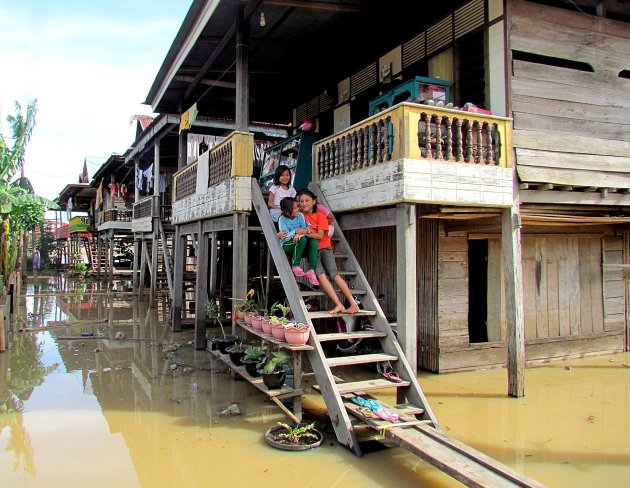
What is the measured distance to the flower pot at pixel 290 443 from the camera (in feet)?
15.9

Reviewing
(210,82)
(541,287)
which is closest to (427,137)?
(541,287)

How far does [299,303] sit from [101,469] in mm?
2634

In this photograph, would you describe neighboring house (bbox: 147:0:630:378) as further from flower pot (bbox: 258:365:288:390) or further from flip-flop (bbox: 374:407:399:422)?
flower pot (bbox: 258:365:288:390)

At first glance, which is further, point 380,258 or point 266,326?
point 380,258

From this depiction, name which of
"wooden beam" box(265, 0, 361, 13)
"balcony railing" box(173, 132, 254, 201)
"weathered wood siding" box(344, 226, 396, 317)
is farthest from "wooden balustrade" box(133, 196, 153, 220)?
"wooden beam" box(265, 0, 361, 13)

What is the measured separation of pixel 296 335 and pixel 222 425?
1315 millimetres

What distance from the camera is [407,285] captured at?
19.6 ft

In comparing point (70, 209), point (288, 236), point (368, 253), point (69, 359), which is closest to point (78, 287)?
point (70, 209)

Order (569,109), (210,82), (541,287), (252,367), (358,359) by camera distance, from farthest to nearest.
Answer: (210,82) < (541,287) < (569,109) < (252,367) < (358,359)

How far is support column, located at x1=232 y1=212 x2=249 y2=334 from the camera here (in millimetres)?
7766

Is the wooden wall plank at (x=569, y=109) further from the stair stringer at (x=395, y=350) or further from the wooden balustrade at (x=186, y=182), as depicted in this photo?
the wooden balustrade at (x=186, y=182)

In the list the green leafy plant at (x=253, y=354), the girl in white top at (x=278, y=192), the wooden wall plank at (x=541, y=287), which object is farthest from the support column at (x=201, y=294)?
the wooden wall plank at (x=541, y=287)

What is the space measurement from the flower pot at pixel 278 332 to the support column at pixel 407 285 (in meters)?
1.36

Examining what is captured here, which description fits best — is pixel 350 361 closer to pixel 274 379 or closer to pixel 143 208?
pixel 274 379
